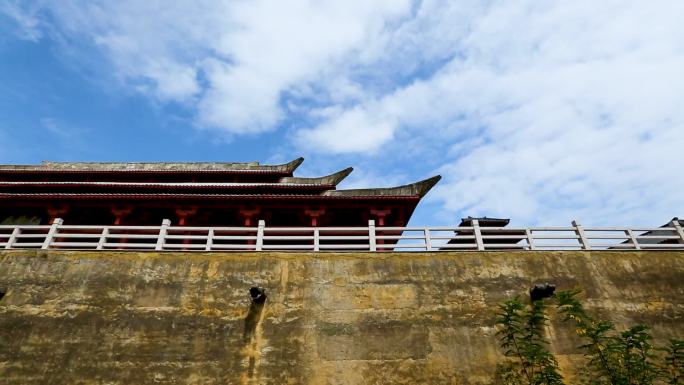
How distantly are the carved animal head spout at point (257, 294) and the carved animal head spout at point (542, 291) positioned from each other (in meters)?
5.82

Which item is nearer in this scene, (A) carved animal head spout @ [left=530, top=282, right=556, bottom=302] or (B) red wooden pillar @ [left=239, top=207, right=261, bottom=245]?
(A) carved animal head spout @ [left=530, top=282, right=556, bottom=302]

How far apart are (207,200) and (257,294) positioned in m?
6.87

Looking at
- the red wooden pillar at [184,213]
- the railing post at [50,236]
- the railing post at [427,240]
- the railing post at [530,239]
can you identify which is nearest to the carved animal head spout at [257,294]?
the railing post at [427,240]

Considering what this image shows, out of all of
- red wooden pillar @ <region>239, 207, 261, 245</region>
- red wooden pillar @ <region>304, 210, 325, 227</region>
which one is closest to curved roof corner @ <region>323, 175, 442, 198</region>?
red wooden pillar @ <region>304, 210, 325, 227</region>

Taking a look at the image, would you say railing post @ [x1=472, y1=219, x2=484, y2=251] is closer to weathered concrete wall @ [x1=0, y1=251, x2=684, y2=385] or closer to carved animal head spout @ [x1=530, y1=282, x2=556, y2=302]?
weathered concrete wall @ [x1=0, y1=251, x2=684, y2=385]

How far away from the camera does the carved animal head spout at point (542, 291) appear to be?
9703 mm

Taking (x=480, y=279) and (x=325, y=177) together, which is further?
(x=325, y=177)

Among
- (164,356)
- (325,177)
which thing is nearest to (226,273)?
(164,356)

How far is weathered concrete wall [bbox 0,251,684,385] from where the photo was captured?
9.03 metres

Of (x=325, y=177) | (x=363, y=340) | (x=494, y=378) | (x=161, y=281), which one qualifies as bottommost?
(x=494, y=378)

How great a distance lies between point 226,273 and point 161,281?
1446mm

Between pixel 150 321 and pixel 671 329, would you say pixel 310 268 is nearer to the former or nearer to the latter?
pixel 150 321

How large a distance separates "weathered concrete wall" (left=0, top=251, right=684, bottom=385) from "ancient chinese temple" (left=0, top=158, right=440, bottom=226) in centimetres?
471

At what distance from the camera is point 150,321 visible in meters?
9.70
